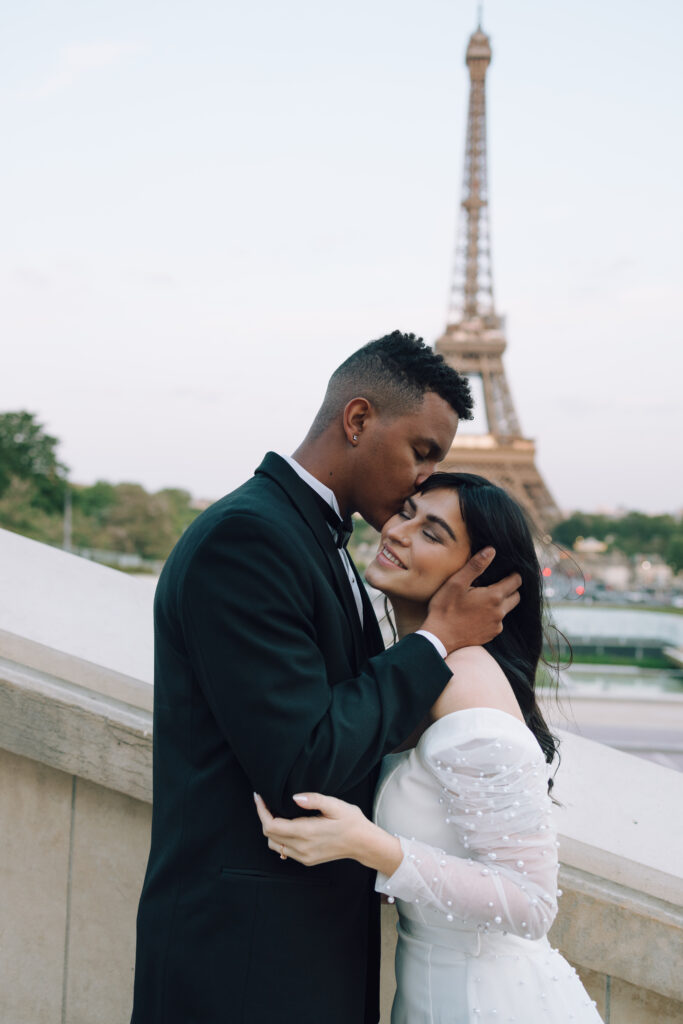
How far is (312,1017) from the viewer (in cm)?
145

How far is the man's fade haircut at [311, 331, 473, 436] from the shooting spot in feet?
5.52

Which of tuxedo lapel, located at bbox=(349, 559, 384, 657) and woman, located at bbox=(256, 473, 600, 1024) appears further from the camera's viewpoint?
tuxedo lapel, located at bbox=(349, 559, 384, 657)

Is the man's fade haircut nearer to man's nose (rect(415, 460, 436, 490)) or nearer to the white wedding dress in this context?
man's nose (rect(415, 460, 436, 490))

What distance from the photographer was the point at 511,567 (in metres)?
1.74

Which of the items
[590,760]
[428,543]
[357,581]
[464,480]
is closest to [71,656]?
[357,581]

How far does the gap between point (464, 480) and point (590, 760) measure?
1.03 metres

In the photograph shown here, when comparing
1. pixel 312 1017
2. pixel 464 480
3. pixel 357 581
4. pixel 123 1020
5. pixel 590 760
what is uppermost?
pixel 464 480

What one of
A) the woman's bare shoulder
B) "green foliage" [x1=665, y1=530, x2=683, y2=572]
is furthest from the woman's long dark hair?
"green foliage" [x1=665, y1=530, x2=683, y2=572]

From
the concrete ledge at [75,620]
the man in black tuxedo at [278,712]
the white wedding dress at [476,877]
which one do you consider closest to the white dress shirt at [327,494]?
the man in black tuxedo at [278,712]

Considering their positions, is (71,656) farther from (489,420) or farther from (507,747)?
(489,420)

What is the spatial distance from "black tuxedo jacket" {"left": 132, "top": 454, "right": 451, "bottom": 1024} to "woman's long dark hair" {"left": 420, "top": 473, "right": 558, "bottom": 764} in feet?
1.08

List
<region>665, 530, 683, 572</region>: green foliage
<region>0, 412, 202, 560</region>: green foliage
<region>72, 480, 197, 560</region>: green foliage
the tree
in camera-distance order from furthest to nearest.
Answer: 1. <region>665, 530, 683, 572</region>: green foliage
2. <region>72, 480, 197, 560</region>: green foliage
3. the tree
4. <region>0, 412, 202, 560</region>: green foliage

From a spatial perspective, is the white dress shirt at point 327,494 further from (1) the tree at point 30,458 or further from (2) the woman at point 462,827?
(1) the tree at point 30,458

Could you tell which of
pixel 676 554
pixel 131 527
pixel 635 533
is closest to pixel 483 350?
pixel 131 527
